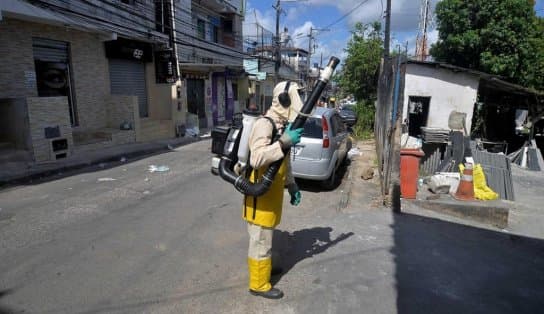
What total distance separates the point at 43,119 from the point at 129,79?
19.5 ft

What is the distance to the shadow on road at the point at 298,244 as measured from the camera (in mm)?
3705

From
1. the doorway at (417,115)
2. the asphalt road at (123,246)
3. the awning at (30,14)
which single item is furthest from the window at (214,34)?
the asphalt road at (123,246)

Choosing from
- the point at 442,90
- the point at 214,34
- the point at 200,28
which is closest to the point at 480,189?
the point at 442,90

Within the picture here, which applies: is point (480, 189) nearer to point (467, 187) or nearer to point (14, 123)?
point (467, 187)

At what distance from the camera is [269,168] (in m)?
2.69

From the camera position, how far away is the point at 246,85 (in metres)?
25.2

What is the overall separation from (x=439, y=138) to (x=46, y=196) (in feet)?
32.2

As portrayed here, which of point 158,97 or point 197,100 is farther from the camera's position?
point 197,100

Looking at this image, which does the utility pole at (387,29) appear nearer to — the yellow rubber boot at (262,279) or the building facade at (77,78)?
the building facade at (77,78)

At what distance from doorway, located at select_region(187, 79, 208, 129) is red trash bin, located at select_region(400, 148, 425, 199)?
14577 mm

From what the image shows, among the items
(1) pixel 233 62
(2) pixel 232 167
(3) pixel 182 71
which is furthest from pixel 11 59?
(1) pixel 233 62

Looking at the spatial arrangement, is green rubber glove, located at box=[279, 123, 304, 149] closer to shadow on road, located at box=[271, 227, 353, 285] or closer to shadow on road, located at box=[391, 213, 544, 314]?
shadow on road, located at box=[271, 227, 353, 285]

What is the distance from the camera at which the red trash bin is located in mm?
5926

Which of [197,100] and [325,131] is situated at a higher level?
[197,100]
